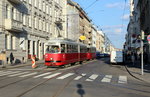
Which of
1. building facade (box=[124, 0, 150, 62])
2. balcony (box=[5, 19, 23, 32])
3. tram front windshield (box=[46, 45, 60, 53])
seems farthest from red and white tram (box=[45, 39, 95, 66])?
balcony (box=[5, 19, 23, 32])

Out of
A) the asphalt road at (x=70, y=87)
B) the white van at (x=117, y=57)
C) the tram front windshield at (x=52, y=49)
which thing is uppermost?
the tram front windshield at (x=52, y=49)

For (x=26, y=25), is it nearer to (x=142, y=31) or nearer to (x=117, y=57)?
(x=117, y=57)

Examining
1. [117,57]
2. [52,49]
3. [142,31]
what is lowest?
[117,57]

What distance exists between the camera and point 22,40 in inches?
1447

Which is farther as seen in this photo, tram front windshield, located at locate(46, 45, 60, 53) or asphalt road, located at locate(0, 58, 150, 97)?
tram front windshield, located at locate(46, 45, 60, 53)

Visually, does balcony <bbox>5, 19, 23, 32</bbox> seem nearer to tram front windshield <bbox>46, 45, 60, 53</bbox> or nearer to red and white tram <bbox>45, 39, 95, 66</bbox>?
red and white tram <bbox>45, 39, 95, 66</bbox>

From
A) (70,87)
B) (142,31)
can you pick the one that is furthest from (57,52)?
(70,87)

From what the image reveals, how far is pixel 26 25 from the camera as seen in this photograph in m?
39.0

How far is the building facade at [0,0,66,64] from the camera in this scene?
31.8 metres

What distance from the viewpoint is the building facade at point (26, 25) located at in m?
31.8

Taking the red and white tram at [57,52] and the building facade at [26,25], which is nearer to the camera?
the red and white tram at [57,52]

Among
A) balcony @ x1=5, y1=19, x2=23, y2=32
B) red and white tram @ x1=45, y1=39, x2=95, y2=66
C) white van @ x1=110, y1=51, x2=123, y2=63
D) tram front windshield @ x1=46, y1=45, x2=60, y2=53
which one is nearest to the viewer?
red and white tram @ x1=45, y1=39, x2=95, y2=66

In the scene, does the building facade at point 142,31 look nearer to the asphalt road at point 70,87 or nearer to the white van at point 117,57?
the white van at point 117,57

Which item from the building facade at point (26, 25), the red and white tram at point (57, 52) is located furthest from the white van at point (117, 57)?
the building facade at point (26, 25)
